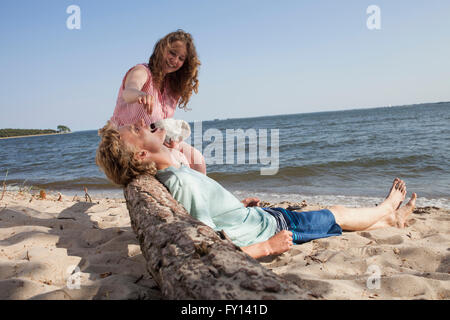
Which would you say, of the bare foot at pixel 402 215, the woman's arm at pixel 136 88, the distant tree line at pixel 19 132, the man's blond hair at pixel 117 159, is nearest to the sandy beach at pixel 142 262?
the bare foot at pixel 402 215

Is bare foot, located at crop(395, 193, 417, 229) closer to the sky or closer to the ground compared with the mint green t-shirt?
closer to the ground

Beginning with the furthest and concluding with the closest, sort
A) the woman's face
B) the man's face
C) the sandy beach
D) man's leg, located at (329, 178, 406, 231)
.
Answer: the woman's face → man's leg, located at (329, 178, 406, 231) → the man's face → the sandy beach

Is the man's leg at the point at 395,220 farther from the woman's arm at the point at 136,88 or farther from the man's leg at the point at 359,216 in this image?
the woman's arm at the point at 136,88

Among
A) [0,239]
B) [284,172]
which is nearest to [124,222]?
[0,239]

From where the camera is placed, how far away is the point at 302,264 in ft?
8.41

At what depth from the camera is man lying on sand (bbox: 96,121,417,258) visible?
2.48 meters

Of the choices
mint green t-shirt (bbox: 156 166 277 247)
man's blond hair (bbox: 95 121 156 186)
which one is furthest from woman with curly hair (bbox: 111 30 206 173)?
mint green t-shirt (bbox: 156 166 277 247)

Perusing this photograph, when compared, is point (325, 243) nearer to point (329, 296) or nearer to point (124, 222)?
point (329, 296)

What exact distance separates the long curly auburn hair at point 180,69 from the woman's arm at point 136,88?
0.67 feet

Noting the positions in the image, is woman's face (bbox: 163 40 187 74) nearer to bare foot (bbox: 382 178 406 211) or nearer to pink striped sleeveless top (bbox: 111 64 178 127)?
pink striped sleeveless top (bbox: 111 64 178 127)

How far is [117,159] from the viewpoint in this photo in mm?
2662

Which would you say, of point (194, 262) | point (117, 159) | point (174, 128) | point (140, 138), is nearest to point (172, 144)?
point (174, 128)

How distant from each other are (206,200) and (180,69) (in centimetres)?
233

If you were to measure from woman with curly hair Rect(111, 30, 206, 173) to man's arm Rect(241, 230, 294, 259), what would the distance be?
169 centimetres
